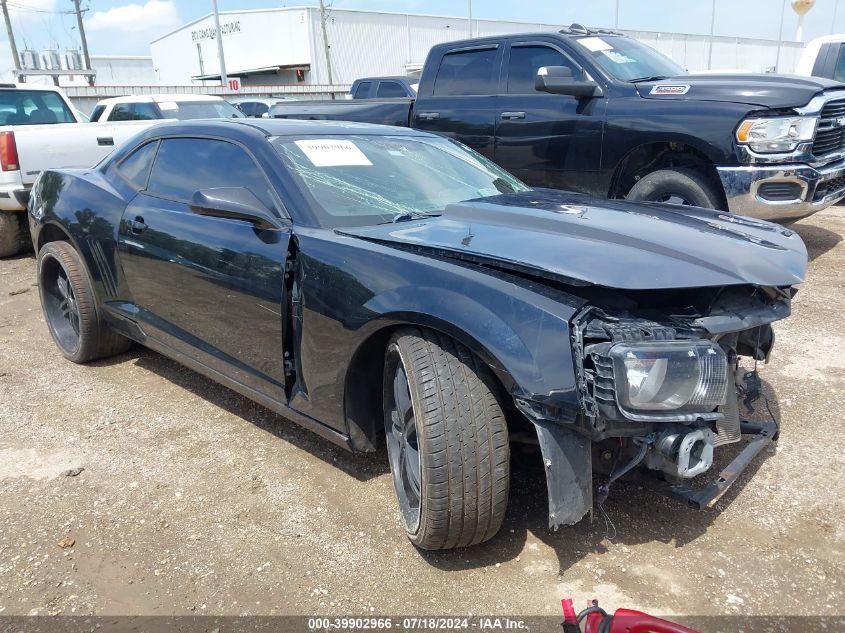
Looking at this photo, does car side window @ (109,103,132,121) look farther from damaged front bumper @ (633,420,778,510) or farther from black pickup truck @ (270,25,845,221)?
damaged front bumper @ (633,420,778,510)

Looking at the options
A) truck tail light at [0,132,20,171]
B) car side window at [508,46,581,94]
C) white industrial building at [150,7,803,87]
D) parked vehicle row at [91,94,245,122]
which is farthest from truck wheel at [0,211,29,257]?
white industrial building at [150,7,803,87]

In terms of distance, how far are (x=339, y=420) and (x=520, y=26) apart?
164ft

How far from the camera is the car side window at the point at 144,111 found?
10.8 m

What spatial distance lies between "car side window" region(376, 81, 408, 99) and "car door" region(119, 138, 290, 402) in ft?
27.7

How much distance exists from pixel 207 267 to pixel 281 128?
31.1 inches

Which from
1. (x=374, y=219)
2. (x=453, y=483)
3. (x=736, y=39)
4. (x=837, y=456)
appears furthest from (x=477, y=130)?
(x=736, y=39)

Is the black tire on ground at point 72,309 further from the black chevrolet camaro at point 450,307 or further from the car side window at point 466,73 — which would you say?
the car side window at point 466,73

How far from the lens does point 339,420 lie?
8.84 ft

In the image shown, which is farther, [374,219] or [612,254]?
[374,219]

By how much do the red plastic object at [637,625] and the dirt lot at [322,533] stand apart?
0.26 meters

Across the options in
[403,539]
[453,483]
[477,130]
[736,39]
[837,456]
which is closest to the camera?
[453,483]

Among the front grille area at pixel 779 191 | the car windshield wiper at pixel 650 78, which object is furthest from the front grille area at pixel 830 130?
the car windshield wiper at pixel 650 78

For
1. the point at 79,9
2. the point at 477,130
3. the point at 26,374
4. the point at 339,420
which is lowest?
the point at 26,374

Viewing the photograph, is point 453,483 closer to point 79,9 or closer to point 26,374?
point 26,374
